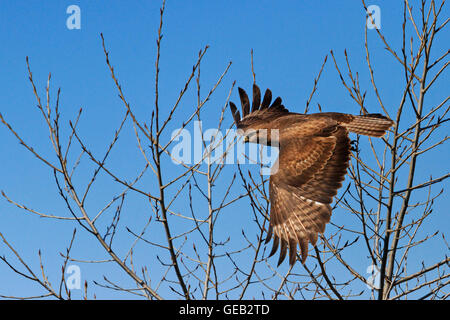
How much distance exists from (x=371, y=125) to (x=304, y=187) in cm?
150

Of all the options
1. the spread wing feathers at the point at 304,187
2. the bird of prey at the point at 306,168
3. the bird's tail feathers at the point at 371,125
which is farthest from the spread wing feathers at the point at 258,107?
the spread wing feathers at the point at 304,187

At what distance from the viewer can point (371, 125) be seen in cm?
589

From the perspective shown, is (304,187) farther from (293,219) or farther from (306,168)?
(293,219)

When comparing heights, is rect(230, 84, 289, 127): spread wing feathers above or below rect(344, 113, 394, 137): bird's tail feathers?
above

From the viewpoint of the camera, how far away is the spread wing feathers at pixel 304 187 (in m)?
4.45

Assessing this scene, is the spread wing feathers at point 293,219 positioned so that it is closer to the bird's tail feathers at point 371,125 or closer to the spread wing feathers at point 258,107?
the bird's tail feathers at point 371,125

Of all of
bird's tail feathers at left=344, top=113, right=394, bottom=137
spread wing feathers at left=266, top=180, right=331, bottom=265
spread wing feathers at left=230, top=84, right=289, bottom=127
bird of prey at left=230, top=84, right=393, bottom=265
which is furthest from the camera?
spread wing feathers at left=230, top=84, right=289, bottom=127

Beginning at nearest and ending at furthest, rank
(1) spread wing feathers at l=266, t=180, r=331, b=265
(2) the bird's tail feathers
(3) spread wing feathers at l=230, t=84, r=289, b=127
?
(1) spread wing feathers at l=266, t=180, r=331, b=265 < (2) the bird's tail feathers < (3) spread wing feathers at l=230, t=84, r=289, b=127

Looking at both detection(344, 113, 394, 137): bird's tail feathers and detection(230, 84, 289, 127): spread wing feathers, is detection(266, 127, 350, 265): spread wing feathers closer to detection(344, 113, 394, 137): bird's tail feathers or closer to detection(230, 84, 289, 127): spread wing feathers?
detection(344, 113, 394, 137): bird's tail feathers

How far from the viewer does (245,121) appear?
755 cm

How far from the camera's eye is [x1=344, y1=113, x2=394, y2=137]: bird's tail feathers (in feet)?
18.9

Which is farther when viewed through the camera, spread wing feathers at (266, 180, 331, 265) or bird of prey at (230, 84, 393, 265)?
bird of prey at (230, 84, 393, 265)

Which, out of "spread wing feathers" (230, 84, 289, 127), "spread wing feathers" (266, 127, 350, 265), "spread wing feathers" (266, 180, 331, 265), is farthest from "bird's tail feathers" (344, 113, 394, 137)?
"spread wing feathers" (230, 84, 289, 127)

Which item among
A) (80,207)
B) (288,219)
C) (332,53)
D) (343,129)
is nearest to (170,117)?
(80,207)
